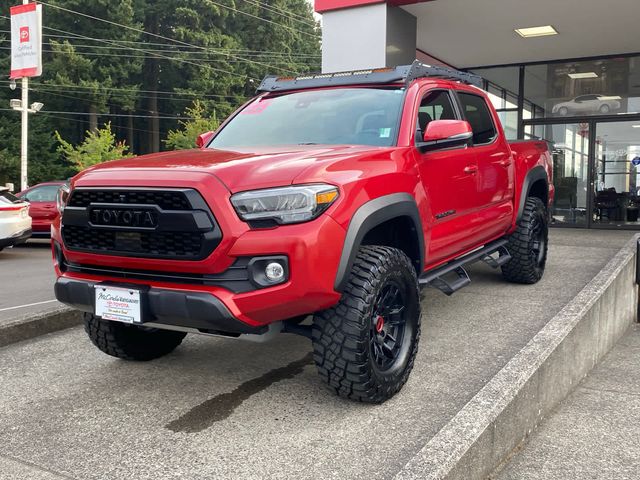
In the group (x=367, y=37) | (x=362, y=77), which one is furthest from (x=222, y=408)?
(x=367, y=37)

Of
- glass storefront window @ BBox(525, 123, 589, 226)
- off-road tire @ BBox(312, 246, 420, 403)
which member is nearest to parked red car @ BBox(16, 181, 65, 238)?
glass storefront window @ BBox(525, 123, 589, 226)

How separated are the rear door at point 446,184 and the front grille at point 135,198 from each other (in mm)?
1690

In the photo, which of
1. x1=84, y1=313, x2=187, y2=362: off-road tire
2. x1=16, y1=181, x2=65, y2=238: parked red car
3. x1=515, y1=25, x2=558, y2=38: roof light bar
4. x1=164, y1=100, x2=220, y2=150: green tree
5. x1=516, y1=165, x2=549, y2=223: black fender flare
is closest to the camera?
x1=84, y1=313, x2=187, y2=362: off-road tire

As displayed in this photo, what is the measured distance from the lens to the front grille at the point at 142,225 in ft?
10.0

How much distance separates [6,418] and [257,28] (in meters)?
56.3

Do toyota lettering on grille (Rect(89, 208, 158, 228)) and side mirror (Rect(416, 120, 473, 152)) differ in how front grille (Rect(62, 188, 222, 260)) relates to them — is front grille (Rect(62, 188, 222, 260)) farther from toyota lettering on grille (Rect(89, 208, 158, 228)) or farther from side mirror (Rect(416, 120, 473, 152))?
side mirror (Rect(416, 120, 473, 152))

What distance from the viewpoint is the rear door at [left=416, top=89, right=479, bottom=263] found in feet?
14.0

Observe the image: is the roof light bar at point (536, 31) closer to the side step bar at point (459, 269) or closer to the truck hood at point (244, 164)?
the side step bar at point (459, 269)

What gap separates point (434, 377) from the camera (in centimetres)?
409

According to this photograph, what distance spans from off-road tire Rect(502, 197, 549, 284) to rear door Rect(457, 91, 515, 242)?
1.15 ft

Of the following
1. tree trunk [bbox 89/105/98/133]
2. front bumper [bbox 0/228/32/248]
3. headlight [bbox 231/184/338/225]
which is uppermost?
tree trunk [bbox 89/105/98/133]

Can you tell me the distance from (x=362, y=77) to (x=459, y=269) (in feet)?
5.44

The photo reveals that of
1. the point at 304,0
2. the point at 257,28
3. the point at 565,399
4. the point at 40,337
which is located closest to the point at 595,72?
the point at 565,399

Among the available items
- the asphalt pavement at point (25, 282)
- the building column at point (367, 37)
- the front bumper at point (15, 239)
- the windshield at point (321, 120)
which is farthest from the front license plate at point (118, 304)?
the front bumper at point (15, 239)
